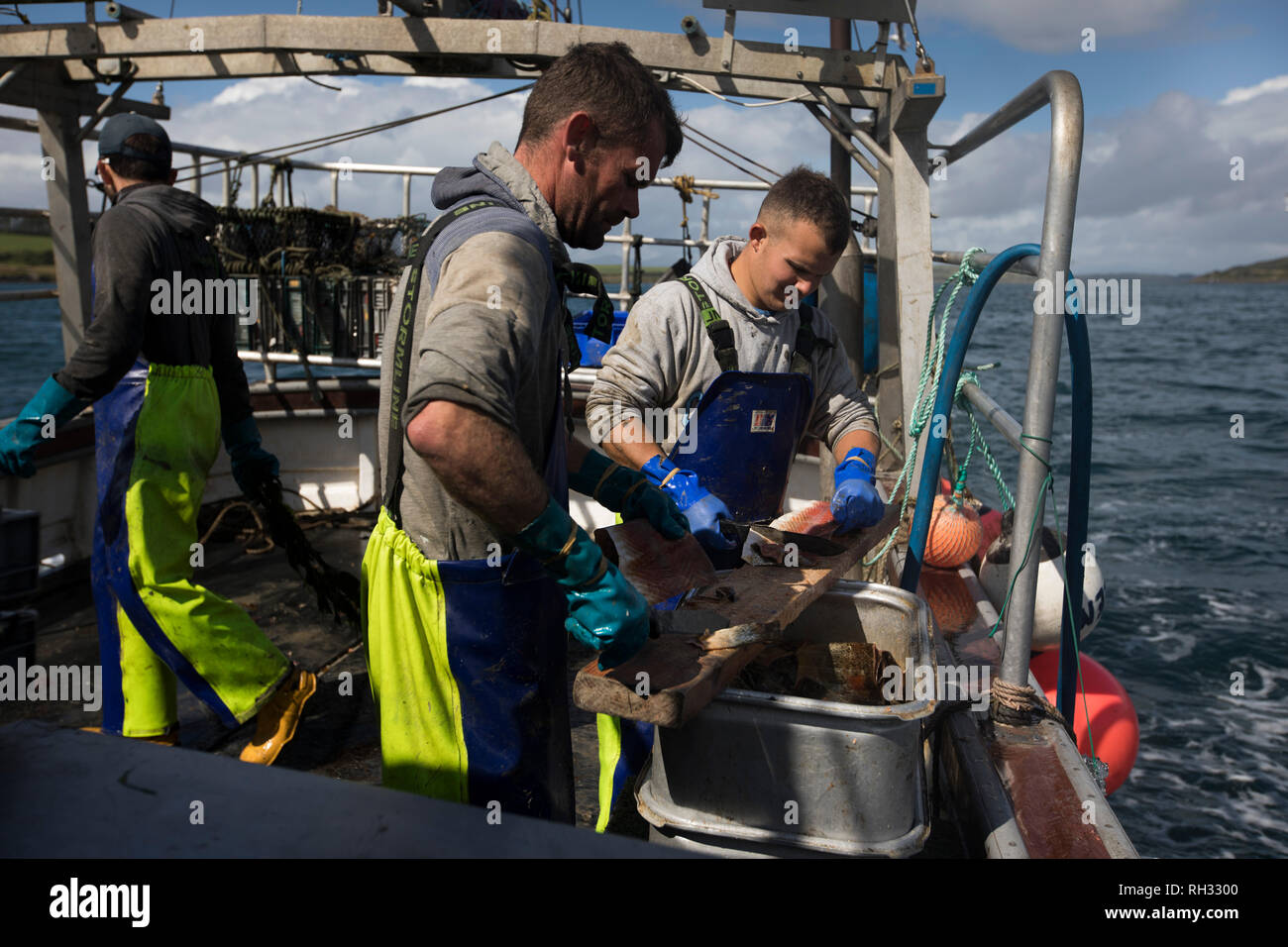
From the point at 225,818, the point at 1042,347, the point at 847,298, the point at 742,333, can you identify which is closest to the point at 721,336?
the point at 742,333

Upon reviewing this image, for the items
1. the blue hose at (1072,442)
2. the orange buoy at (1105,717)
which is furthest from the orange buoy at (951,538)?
the blue hose at (1072,442)

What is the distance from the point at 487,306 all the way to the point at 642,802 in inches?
44.7

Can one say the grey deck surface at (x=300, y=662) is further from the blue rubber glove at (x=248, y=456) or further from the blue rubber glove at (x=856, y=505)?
the blue rubber glove at (x=856, y=505)

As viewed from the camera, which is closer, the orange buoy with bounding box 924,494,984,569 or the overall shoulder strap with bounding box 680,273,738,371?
the overall shoulder strap with bounding box 680,273,738,371

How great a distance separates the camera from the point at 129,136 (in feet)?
11.2

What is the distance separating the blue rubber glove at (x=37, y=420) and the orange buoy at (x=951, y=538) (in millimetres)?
3529

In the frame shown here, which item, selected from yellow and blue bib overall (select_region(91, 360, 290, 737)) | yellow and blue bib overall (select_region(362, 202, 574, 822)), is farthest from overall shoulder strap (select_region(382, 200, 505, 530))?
yellow and blue bib overall (select_region(91, 360, 290, 737))

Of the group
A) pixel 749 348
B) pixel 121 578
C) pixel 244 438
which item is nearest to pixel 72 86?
pixel 244 438

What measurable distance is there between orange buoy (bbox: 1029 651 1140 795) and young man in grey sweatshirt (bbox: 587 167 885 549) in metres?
2.04

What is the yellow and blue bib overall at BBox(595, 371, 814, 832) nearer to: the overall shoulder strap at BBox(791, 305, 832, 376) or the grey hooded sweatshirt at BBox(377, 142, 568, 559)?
the overall shoulder strap at BBox(791, 305, 832, 376)

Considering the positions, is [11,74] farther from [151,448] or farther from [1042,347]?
[1042,347]

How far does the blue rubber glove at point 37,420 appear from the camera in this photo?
3115 mm

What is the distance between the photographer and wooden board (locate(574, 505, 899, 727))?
64.9 inches

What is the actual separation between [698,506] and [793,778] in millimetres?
1011
